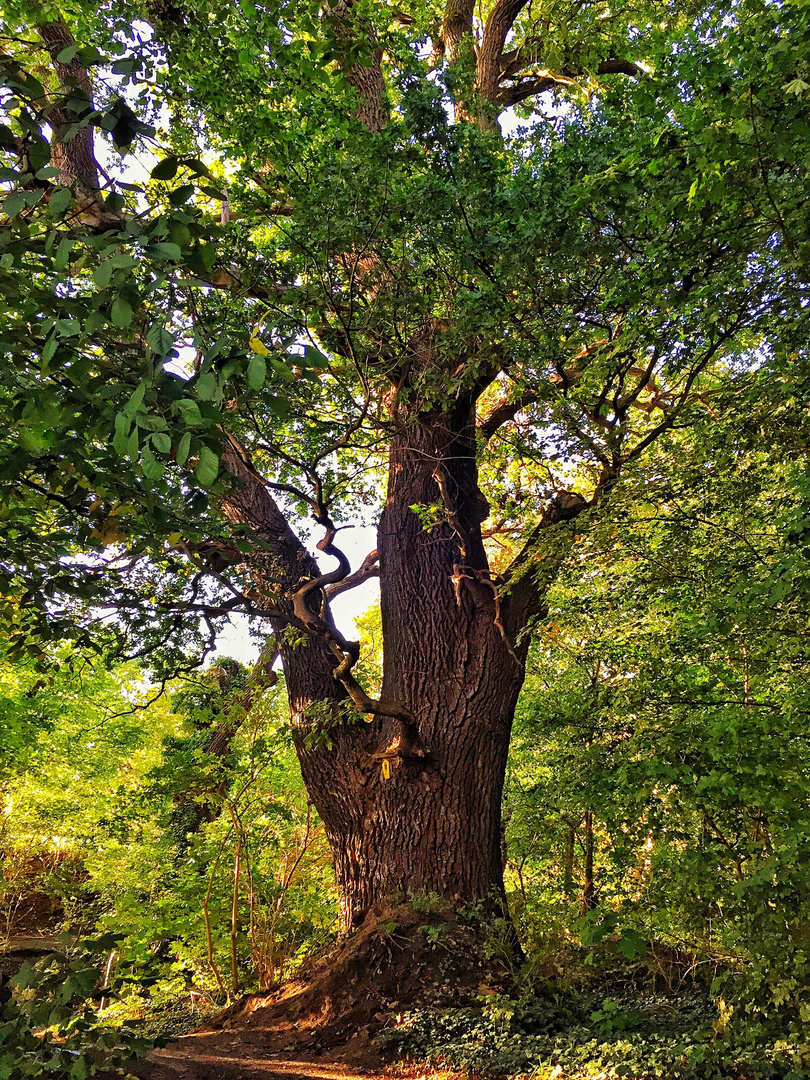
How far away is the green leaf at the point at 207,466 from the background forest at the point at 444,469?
0.01 meters

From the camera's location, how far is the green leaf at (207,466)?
4.24 ft

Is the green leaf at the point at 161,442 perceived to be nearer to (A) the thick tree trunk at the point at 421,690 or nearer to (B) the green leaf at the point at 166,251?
(B) the green leaf at the point at 166,251

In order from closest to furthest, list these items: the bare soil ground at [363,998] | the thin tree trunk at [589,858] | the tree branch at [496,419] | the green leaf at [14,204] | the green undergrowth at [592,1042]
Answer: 1. the green leaf at [14,204]
2. the green undergrowth at [592,1042]
3. the bare soil ground at [363,998]
4. the tree branch at [496,419]
5. the thin tree trunk at [589,858]

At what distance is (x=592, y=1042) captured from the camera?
368 centimetres

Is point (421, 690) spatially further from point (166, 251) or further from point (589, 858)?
point (166, 251)

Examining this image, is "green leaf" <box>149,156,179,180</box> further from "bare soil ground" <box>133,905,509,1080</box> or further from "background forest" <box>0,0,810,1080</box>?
"bare soil ground" <box>133,905,509,1080</box>

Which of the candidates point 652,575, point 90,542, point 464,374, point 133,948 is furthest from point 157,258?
point 133,948

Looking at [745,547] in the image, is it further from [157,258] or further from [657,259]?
[157,258]

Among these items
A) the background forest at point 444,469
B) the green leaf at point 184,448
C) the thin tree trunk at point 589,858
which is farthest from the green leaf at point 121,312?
the thin tree trunk at point 589,858

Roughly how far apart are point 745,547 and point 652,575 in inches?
27.6

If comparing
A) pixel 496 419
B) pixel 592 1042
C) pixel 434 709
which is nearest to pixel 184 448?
pixel 592 1042

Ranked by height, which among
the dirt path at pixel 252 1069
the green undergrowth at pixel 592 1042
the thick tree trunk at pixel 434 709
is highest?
the thick tree trunk at pixel 434 709

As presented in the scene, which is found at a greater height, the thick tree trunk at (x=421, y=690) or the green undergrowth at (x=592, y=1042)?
the thick tree trunk at (x=421, y=690)

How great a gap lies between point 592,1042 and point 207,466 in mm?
3924
